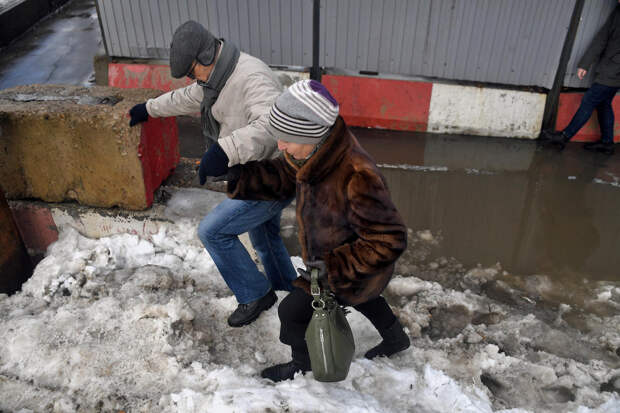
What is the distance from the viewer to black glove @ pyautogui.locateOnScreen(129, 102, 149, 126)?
354cm

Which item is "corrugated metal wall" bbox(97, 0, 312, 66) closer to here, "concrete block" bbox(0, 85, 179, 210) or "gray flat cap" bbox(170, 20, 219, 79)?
"concrete block" bbox(0, 85, 179, 210)

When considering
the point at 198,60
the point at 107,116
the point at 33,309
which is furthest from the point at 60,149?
the point at 198,60

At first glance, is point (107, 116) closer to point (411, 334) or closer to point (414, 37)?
point (411, 334)

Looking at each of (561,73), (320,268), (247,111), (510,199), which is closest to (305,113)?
(320,268)

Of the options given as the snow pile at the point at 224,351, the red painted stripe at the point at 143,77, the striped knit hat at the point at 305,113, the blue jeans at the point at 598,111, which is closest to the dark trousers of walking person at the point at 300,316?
the snow pile at the point at 224,351

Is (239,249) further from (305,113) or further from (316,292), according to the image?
(305,113)

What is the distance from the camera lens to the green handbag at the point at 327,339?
2.39 metres

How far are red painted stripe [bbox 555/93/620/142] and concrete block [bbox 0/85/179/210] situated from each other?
199 inches

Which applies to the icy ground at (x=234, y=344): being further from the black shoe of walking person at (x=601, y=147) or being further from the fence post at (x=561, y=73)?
the fence post at (x=561, y=73)

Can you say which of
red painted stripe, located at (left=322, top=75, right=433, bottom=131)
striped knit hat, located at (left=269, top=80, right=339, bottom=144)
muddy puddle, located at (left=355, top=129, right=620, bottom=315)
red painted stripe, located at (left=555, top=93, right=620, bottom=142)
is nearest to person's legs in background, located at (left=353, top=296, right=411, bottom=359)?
striped knit hat, located at (left=269, top=80, right=339, bottom=144)

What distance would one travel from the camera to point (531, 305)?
12.4ft

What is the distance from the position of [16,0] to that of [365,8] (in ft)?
27.9

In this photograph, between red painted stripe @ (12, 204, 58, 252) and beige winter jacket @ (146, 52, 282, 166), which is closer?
beige winter jacket @ (146, 52, 282, 166)

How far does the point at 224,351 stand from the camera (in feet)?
10.6
